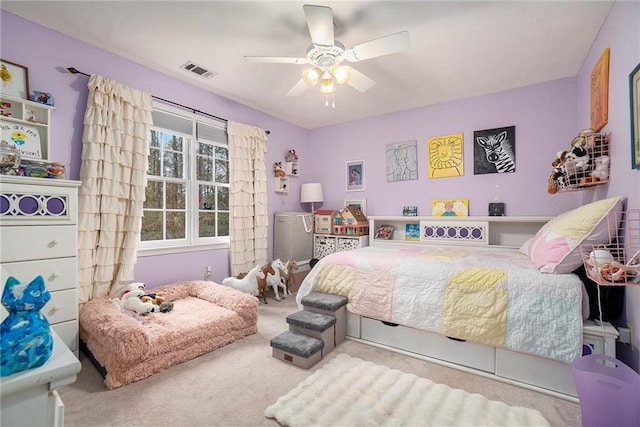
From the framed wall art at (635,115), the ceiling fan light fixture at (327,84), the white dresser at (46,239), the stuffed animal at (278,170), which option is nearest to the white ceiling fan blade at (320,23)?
the ceiling fan light fixture at (327,84)

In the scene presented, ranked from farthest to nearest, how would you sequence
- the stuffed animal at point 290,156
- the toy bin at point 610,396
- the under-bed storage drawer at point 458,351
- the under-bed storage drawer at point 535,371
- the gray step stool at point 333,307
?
the stuffed animal at point 290,156
the gray step stool at point 333,307
the under-bed storage drawer at point 458,351
the under-bed storage drawer at point 535,371
the toy bin at point 610,396

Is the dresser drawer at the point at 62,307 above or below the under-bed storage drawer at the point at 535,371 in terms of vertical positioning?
above

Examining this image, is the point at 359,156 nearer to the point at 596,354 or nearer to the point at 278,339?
the point at 278,339

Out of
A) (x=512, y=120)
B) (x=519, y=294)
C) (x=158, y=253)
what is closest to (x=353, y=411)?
(x=519, y=294)

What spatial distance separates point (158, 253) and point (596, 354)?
11.0 feet

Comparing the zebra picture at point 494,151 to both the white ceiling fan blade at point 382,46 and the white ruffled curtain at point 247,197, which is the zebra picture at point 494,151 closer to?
the white ceiling fan blade at point 382,46

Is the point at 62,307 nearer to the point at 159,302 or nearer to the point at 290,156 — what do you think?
the point at 159,302

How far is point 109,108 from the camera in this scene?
238 centimetres

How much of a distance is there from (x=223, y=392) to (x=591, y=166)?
2.93 m

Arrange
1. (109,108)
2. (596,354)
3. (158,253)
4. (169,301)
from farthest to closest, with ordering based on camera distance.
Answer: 1. (158,253)
2. (169,301)
3. (109,108)
4. (596,354)

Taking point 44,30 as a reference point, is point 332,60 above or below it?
below

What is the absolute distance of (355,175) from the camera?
13.9ft

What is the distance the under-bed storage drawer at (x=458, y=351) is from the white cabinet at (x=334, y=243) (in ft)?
5.90

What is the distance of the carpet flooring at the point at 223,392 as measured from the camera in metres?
1.50
